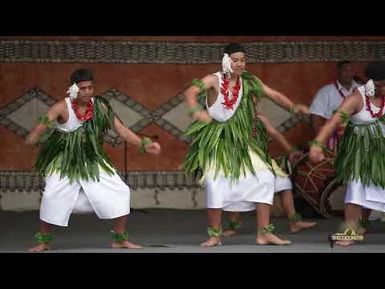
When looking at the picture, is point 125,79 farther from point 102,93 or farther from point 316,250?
point 316,250

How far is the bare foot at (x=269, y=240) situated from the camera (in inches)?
328

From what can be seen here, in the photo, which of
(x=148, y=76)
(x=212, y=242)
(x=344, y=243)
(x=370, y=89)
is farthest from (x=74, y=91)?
(x=148, y=76)

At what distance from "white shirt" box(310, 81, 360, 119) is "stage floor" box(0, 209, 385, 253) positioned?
974mm

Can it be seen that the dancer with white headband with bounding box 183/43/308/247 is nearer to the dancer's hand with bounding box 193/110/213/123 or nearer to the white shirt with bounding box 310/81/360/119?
the dancer's hand with bounding box 193/110/213/123

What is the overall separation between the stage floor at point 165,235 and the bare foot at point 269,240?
64 millimetres

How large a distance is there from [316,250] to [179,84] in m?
2.74

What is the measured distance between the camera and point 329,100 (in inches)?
394

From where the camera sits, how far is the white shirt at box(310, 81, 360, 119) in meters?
9.99

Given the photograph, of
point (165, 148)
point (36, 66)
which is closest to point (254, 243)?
point (165, 148)

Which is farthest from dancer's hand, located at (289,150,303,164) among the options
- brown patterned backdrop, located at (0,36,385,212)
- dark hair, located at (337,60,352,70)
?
dark hair, located at (337,60,352,70)

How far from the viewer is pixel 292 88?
405 inches

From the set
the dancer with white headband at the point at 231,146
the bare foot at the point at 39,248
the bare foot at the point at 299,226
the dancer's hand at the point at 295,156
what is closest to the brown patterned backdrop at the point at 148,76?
the dancer's hand at the point at 295,156

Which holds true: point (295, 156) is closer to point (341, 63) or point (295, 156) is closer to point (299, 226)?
point (299, 226)

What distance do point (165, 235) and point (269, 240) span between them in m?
1.01
